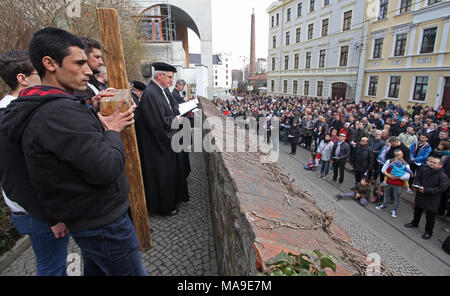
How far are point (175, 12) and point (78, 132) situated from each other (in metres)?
24.9

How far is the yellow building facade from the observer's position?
17.0 meters

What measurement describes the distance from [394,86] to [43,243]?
26.3 metres

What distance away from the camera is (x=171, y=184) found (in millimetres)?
3570

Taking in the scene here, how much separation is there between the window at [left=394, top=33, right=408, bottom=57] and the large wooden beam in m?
25.1

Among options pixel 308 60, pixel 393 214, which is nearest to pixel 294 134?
pixel 393 214

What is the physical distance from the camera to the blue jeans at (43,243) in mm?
1837

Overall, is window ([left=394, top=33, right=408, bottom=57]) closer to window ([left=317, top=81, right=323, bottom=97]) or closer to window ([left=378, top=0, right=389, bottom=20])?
window ([left=378, top=0, right=389, bottom=20])

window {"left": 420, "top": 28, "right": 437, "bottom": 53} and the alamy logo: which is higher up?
window {"left": 420, "top": 28, "right": 437, "bottom": 53}

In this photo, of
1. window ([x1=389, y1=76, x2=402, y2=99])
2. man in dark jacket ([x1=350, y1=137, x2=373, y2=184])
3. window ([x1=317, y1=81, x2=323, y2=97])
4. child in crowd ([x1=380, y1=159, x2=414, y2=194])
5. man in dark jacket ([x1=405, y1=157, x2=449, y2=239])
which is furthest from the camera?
window ([x1=317, y1=81, x2=323, y2=97])

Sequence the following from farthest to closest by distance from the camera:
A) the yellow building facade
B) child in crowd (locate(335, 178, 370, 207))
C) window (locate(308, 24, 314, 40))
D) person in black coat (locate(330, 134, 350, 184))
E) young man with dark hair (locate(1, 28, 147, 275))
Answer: window (locate(308, 24, 314, 40)) < the yellow building facade < person in black coat (locate(330, 134, 350, 184)) < child in crowd (locate(335, 178, 370, 207)) < young man with dark hair (locate(1, 28, 147, 275))

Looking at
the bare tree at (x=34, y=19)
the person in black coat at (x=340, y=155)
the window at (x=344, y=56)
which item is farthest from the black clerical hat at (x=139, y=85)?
the window at (x=344, y=56)

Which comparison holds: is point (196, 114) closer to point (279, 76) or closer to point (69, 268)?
point (69, 268)

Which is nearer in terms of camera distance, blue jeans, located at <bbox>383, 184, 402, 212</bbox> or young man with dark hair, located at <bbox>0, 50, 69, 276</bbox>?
young man with dark hair, located at <bbox>0, 50, 69, 276</bbox>

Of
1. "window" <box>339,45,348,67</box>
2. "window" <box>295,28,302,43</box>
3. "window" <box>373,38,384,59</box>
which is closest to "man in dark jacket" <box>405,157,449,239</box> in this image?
"window" <box>373,38,384,59</box>
